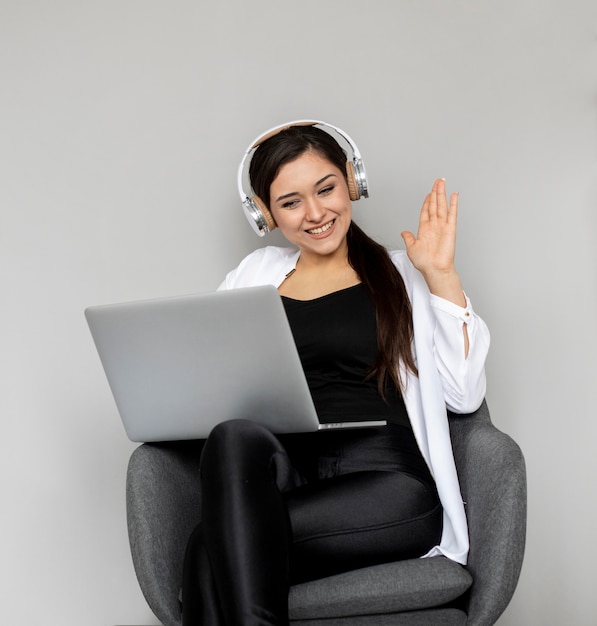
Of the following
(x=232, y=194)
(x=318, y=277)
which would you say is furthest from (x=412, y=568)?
(x=232, y=194)

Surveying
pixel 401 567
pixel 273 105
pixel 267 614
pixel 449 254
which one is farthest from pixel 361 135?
pixel 267 614

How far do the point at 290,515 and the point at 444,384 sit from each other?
19.3 inches

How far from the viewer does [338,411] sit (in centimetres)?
190

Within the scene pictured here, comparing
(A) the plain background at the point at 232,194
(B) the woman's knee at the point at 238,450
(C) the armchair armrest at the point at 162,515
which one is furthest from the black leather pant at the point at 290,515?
(A) the plain background at the point at 232,194

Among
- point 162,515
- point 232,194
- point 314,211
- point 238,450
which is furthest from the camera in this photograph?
point 232,194

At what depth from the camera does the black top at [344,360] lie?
1.91 metres

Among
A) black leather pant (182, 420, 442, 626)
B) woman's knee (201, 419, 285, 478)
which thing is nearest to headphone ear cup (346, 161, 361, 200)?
black leather pant (182, 420, 442, 626)

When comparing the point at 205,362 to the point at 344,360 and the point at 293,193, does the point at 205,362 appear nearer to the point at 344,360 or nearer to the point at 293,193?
the point at 344,360

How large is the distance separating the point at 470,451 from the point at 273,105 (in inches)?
47.8

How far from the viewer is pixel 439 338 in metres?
1.86

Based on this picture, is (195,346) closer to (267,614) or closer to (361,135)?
(267,614)

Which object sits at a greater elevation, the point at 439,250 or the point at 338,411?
the point at 439,250

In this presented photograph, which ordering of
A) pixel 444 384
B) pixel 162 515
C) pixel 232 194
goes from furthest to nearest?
1. pixel 232 194
2. pixel 444 384
3. pixel 162 515

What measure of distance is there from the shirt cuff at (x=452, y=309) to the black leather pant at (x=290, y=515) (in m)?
0.28
